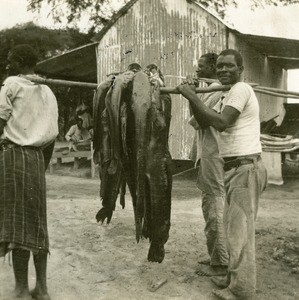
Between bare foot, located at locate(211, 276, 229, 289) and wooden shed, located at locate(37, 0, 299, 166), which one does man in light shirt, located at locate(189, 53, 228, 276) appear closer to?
bare foot, located at locate(211, 276, 229, 289)

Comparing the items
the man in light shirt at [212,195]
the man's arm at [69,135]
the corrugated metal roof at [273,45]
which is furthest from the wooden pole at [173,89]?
the man's arm at [69,135]

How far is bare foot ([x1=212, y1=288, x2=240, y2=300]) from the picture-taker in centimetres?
386

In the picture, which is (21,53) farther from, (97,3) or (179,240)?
(97,3)

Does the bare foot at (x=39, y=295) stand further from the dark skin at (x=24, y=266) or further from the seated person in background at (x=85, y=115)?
the seated person in background at (x=85, y=115)

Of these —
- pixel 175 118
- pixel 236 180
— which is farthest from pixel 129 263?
pixel 175 118

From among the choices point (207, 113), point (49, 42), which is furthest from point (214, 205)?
point (49, 42)

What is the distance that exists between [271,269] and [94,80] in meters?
13.4

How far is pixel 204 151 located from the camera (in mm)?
4656

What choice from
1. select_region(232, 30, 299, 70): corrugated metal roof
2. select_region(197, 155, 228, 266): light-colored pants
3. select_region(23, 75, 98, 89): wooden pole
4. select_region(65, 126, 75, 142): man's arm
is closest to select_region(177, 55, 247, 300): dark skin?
select_region(197, 155, 228, 266): light-colored pants

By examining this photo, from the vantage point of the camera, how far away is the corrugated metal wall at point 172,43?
1155cm

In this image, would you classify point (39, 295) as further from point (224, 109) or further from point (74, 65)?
point (74, 65)

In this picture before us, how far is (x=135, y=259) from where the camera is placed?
199 inches

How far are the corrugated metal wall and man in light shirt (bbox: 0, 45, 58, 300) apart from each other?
26.3ft

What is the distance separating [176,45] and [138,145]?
29.3 feet
